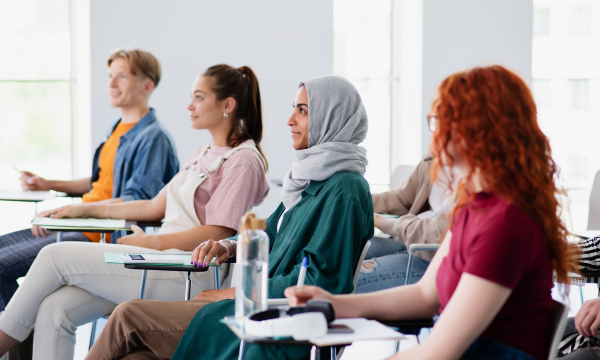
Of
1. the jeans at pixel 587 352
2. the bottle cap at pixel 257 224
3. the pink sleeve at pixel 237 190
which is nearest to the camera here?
the bottle cap at pixel 257 224

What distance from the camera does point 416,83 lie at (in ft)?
18.2

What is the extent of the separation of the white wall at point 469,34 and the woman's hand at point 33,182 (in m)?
3.01

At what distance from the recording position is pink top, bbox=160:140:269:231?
2.52 meters

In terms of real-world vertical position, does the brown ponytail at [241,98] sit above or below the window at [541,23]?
below

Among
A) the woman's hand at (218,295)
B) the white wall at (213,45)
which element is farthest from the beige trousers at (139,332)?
the white wall at (213,45)

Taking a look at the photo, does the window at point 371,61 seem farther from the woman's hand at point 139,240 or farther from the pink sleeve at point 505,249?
the pink sleeve at point 505,249

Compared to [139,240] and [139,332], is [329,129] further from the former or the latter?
[139,240]

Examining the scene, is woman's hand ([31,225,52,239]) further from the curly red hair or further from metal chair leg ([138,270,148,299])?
the curly red hair

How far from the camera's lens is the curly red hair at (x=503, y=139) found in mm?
1185

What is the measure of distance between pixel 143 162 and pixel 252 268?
80.6 inches

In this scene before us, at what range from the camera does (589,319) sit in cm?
169

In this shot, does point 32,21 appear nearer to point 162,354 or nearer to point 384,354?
point 384,354

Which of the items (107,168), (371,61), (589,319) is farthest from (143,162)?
(371,61)

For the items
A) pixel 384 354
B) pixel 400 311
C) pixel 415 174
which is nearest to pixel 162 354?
pixel 400 311
